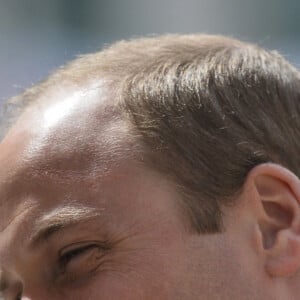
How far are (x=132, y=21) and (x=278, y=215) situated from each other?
646cm

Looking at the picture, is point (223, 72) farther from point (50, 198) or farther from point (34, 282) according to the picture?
point (34, 282)

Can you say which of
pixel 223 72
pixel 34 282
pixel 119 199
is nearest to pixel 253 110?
pixel 223 72

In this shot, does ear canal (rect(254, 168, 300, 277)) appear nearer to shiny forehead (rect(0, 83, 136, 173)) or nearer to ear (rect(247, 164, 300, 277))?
ear (rect(247, 164, 300, 277))

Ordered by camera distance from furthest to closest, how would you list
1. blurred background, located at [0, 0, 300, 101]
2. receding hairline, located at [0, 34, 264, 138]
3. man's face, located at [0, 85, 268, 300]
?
blurred background, located at [0, 0, 300, 101], receding hairline, located at [0, 34, 264, 138], man's face, located at [0, 85, 268, 300]

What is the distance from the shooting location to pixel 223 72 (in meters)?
2.04

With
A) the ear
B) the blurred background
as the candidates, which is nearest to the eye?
the ear

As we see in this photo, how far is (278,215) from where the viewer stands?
6.22 feet

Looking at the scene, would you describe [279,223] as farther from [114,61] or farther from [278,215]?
[114,61]

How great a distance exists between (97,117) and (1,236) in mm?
321

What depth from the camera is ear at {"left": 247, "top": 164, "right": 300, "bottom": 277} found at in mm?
1859

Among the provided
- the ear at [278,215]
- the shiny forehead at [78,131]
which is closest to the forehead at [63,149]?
the shiny forehead at [78,131]

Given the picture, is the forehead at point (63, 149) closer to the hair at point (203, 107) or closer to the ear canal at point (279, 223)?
the hair at point (203, 107)

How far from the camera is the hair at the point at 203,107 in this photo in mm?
1865

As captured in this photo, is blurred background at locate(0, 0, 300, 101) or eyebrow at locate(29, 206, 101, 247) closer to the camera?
eyebrow at locate(29, 206, 101, 247)
